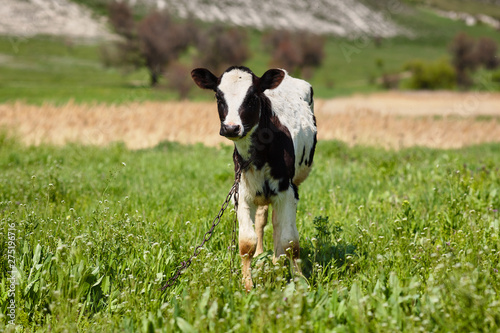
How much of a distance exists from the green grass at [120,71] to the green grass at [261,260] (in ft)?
54.1

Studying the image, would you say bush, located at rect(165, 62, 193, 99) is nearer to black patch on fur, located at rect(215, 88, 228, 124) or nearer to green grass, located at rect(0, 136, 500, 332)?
green grass, located at rect(0, 136, 500, 332)

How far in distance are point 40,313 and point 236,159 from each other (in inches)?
99.9

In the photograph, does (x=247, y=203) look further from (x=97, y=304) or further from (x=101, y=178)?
(x=101, y=178)

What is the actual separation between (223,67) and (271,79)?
43.2 meters

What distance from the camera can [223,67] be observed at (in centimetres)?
4722

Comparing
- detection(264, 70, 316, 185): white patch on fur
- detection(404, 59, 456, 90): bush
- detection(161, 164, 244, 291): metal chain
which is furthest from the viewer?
detection(404, 59, 456, 90): bush

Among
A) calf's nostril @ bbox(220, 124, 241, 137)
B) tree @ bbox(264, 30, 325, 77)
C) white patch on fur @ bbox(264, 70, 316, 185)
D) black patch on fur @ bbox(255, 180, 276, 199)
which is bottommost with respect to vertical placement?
tree @ bbox(264, 30, 325, 77)

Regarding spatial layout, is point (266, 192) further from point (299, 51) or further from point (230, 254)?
point (299, 51)

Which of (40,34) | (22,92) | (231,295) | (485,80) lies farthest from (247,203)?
(40,34)

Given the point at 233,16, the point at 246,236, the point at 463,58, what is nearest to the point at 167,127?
the point at 246,236

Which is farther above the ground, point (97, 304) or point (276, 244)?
point (276, 244)

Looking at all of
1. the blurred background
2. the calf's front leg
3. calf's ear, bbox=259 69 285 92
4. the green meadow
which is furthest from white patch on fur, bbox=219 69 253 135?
the blurred background

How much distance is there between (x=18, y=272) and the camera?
174 inches

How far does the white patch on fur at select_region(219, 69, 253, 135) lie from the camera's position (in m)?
4.59
